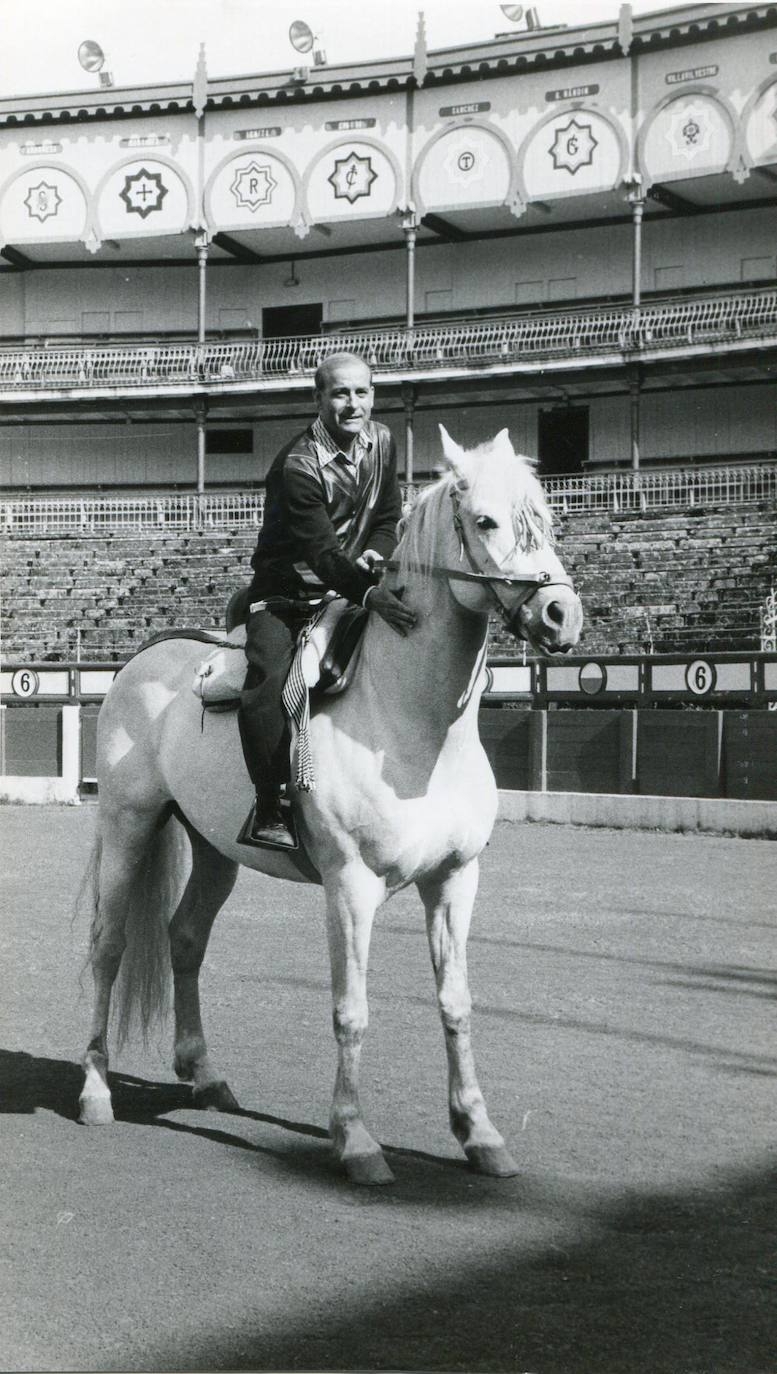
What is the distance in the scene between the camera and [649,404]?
31422mm

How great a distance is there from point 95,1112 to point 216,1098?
395 mm

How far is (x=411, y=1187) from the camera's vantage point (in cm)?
396

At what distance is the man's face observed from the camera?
427cm

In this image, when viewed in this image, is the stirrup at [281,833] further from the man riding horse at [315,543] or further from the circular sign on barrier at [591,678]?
the circular sign on barrier at [591,678]

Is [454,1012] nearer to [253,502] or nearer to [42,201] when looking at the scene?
[253,502]

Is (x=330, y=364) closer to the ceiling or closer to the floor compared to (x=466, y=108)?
closer to the floor

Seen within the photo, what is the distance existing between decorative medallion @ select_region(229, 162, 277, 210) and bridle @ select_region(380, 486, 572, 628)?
29981 mm

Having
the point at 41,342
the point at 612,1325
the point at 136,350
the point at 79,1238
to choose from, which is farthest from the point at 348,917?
the point at 41,342

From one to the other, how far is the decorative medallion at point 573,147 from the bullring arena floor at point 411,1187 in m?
25.0

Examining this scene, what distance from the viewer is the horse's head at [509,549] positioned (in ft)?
12.0

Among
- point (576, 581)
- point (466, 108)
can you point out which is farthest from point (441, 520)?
point (466, 108)

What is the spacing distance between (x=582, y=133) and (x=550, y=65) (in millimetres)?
1501

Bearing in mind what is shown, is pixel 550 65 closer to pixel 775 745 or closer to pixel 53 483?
pixel 53 483

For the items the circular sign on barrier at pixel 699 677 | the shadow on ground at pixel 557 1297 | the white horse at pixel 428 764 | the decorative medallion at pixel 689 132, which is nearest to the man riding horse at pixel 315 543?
the white horse at pixel 428 764
